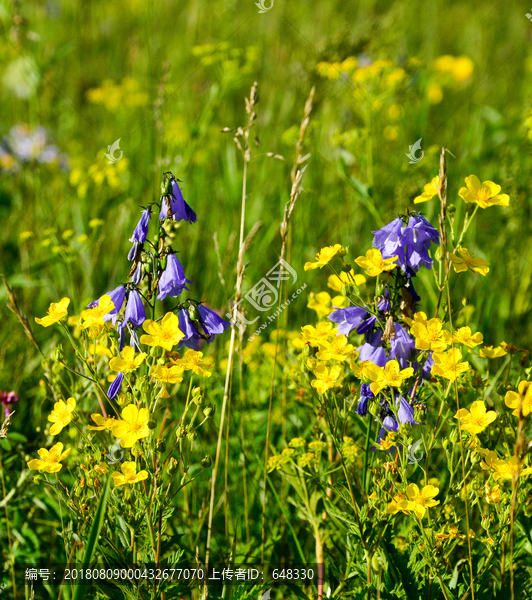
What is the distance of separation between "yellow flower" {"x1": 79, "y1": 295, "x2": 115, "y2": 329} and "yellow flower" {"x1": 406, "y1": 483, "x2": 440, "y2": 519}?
0.79 m

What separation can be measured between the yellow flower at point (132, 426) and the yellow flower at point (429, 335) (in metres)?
0.63

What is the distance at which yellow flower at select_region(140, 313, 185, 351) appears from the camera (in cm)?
118

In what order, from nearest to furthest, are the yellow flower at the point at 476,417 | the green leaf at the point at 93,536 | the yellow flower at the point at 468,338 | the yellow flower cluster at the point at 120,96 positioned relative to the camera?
the green leaf at the point at 93,536 < the yellow flower at the point at 476,417 < the yellow flower at the point at 468,338 < the yellow flower cluster at the point at 120,96

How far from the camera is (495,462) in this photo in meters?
1.18

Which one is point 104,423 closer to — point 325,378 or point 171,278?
point 171,278

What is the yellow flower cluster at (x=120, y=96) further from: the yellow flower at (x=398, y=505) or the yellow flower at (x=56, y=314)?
the yellow flower at (x=398, y=505)

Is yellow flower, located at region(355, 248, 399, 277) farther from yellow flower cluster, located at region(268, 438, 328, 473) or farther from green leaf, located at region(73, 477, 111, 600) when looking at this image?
green leaf, located at region(73, 477, 111, 600)

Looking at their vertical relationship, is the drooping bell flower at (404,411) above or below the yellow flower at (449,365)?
below

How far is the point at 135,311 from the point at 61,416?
0.96 ft

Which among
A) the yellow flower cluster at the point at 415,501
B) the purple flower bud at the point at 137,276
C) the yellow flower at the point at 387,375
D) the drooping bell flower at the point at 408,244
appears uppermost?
the drooping bell flower at the point at 408,244

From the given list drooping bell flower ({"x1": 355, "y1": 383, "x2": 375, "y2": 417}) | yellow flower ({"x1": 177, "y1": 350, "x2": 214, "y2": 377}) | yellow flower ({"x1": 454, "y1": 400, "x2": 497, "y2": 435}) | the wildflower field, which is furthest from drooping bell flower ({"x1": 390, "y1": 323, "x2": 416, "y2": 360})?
yellow flower ({"x1": 177, "y1": 350, "x2": 214, "y2": 377})

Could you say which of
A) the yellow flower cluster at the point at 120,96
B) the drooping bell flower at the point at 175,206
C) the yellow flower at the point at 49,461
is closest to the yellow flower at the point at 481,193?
the drooping bell flower at the point at 175,206

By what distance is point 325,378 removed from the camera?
1.27m

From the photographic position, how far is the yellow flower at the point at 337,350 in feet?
4.25
